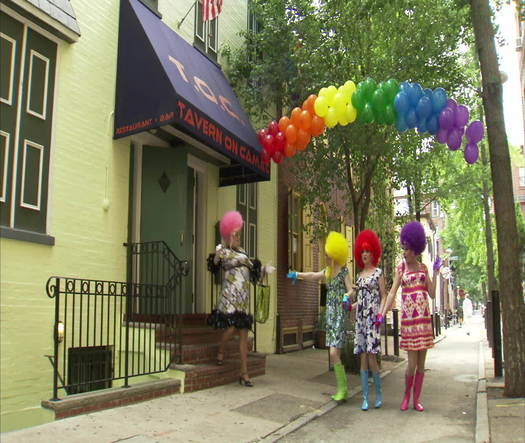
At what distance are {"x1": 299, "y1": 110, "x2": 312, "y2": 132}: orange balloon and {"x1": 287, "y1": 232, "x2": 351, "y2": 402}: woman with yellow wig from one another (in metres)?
2.19

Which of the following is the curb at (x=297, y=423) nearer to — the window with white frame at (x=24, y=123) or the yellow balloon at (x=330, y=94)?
the window with white frame at (x=24, y=123)

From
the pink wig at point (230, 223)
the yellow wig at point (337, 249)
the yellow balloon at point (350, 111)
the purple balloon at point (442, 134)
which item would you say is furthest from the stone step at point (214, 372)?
the purple balloon at point (442, 134)

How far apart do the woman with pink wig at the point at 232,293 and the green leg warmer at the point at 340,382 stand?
3.90ft

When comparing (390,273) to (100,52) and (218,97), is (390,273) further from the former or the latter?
(100,52)

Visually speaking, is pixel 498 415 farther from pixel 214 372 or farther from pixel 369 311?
pixel 214 372

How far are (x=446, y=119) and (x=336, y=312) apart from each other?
3114mm

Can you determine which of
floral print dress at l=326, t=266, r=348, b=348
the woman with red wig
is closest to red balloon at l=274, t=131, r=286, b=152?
the woman with red wig

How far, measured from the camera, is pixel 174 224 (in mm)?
7895

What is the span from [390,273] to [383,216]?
4716 mm

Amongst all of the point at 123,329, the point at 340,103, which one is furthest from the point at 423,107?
the point at 123,329

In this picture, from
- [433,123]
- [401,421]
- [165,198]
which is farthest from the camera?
[165,198]

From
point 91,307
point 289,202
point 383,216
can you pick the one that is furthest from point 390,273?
point 91,307

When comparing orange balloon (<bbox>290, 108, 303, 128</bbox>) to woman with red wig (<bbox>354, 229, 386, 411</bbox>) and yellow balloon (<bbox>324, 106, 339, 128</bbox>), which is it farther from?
woman with red wig (<bbox>354, 229, 386, 411</bbox>)

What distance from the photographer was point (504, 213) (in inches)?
274
